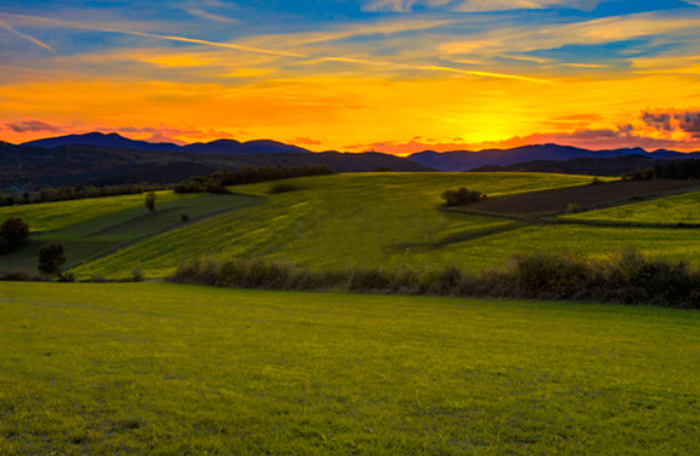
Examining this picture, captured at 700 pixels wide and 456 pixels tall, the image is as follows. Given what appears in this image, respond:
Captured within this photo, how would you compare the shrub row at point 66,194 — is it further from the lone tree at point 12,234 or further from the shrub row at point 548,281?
the shrub row at point 548,281

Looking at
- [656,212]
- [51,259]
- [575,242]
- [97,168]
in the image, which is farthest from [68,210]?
[97,168]

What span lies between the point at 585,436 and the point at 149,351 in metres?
10.1

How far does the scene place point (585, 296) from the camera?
25.6 metres

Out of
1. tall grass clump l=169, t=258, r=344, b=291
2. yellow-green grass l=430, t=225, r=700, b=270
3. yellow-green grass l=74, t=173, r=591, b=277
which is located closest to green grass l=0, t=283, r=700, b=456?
tall grass clump l=169, t=258, r=344, b=291

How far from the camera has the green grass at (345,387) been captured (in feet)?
24.9

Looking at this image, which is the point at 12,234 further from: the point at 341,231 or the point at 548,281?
the point at 548,281

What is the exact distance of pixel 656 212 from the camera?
50000 mm

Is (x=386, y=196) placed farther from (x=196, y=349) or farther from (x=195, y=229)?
(x=196, y=349)

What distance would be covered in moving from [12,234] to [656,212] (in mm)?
77763

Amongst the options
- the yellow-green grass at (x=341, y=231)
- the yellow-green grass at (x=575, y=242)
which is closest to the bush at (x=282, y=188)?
the yellow-green grass at (x=341, y=231)

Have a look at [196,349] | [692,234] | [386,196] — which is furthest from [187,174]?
[196,349]

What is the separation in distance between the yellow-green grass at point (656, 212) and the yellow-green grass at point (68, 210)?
69.7m

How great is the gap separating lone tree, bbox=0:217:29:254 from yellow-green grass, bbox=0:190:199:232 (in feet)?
19.7

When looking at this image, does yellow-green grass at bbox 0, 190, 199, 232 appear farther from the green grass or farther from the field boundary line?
the green grass
